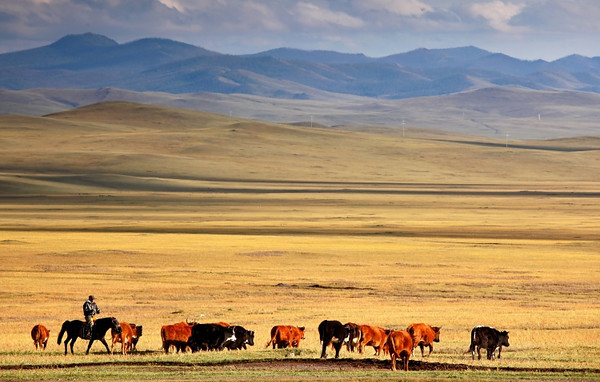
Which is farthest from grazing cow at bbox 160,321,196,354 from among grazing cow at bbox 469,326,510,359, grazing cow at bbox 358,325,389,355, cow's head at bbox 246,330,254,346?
grazing cow at bbox 469,326,510,359

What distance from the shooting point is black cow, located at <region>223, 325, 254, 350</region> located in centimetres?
2234

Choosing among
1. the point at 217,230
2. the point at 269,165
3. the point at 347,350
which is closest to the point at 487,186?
the point at 269,165

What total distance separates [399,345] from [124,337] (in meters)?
6.52

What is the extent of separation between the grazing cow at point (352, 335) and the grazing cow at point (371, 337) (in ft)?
0.40

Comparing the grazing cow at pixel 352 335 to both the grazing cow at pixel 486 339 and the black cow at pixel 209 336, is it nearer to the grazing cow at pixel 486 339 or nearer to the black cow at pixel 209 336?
the grazing cow at pixel 486 339

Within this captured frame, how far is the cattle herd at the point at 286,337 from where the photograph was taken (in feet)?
68.2

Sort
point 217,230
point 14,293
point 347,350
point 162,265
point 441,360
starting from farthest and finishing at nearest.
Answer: point 217,230 → point 162,265 → point 14,293 → point 347,350 → point 441,360

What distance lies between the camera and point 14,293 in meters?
38.0

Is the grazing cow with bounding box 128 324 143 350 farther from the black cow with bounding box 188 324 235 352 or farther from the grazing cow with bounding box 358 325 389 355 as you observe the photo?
the grazing cow with bounding box 358 325 389 355

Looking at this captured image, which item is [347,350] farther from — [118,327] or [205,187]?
[205,187]

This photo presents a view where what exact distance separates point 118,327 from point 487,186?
424 feet

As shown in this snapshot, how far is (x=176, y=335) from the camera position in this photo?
2178 centimetres

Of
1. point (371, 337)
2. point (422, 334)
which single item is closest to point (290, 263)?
point (371, 337)

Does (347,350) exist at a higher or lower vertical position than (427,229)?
lower
